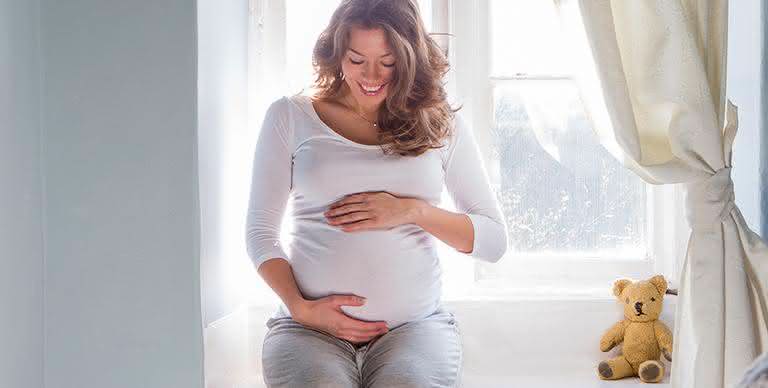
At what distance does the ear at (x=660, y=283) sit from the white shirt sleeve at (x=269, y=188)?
0.86m

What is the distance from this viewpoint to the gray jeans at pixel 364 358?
5.41 ft

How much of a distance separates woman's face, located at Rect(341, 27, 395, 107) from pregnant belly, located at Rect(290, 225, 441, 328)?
0.30 metres

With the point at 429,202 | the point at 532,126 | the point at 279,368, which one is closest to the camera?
the point at 279,368

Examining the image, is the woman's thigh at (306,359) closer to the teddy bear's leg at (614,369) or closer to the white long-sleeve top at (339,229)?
the white long-sleeve top at (339,229)

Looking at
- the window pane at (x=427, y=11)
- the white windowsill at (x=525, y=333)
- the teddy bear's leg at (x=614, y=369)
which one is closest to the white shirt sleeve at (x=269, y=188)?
the white windowsill at (x=525, y=333)

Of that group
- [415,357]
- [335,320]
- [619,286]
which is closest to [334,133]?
[335,320]

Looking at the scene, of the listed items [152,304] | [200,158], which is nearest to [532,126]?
[200,158]

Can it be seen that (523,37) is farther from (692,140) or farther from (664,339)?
(664,339)

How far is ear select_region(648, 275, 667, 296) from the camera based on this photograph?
208 centimetres

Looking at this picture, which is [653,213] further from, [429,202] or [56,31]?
[56,31]

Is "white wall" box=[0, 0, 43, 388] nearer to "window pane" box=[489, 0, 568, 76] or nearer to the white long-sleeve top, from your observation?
the white long-sleeve top

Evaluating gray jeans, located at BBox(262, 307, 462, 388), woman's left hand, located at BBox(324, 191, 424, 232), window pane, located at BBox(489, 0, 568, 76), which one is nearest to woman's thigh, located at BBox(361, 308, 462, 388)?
gray jeans, located at BBox(262, 307, 462, 388)

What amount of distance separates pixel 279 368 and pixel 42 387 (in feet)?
1.59

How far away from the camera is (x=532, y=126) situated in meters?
2.27
